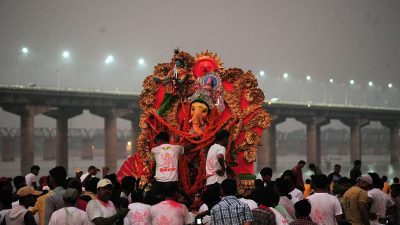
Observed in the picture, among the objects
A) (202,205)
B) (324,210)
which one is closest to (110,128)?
(202,205)

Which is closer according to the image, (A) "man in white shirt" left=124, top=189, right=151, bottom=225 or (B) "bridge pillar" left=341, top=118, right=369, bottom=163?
(A) "man in white shirt" left=124, top=189, right=151, bottom=225

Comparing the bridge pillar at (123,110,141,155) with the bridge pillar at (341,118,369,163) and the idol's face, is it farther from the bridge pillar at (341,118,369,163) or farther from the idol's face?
the idol's face

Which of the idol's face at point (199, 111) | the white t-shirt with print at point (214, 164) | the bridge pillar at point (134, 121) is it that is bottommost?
the white t-shirt with print at point (214, 164)

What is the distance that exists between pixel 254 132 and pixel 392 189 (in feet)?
13.4

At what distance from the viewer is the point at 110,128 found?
89.6 m

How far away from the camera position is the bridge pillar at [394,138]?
127 metres

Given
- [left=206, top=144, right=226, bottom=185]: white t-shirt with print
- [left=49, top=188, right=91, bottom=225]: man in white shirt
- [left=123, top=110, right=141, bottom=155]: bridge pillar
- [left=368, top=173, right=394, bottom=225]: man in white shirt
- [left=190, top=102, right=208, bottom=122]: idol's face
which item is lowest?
[left=368, top=173, right=394, bottom=225]: man in white shirt

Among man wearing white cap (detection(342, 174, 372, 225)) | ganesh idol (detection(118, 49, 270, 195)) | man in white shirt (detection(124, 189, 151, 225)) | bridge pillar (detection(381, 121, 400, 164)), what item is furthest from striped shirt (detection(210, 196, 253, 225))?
bridge pillar (detection(381, 121, 400, 164))

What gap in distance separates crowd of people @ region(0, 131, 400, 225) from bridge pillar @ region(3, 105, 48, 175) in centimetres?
6558

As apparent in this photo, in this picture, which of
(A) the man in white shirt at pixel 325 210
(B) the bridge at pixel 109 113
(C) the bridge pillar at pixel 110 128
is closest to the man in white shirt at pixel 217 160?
(A) the man in white shirt at pixel 325 210

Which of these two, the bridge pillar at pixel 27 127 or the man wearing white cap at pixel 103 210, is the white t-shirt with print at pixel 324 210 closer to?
the man wearing white cap at pixel 103 210

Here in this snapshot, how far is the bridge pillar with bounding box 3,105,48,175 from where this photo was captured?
77.8 meters

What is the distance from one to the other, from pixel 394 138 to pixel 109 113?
63804 millimetres

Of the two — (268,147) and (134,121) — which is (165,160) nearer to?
(134,121)
